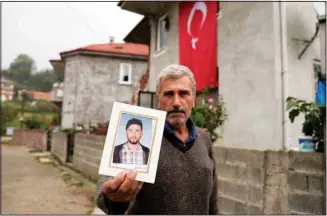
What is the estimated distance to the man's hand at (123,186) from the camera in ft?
3.52

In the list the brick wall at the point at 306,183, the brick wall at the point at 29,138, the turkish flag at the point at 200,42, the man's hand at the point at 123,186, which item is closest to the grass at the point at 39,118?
the brick wall at the point at 29,138

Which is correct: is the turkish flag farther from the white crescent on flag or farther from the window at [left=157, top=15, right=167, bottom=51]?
the window at [left=157, top=15, right=167, bottom=51]

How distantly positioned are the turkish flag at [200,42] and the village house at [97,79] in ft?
36.8

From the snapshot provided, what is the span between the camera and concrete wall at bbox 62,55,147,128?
1842cm

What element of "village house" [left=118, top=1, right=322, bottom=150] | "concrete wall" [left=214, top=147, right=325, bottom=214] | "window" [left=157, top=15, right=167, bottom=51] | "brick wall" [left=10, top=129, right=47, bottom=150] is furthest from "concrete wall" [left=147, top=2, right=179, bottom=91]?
"brick wall" [left=10, top=129, right=47, bottom=150]

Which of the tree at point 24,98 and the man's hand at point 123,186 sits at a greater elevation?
the tree at point 24,98

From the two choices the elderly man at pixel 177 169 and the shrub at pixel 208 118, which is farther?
the shrub at pixel 208 118

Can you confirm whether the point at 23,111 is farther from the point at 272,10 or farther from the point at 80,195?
the point at 272,10

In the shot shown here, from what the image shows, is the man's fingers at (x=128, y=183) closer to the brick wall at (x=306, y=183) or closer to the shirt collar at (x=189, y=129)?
the shirt collar at (x=189, y=129)

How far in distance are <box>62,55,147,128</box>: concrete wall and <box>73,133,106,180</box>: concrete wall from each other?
24.6 ft

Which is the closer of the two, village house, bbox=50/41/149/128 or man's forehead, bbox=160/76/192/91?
man's forehead, bbox=160/76/192/91

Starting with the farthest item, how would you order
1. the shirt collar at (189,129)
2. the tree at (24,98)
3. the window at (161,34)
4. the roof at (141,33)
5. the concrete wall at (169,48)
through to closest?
the tree at (24,98) < the roof at (141,33) < the window at (161,34) < the concrete wall at (169,48) < the shirt collar at (189,129)

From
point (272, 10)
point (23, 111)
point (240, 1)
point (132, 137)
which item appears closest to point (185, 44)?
point (240, 1)

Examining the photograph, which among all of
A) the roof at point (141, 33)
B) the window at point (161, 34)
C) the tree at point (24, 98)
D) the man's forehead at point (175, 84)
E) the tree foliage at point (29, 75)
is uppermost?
the tree foliage at point (29, 75)
